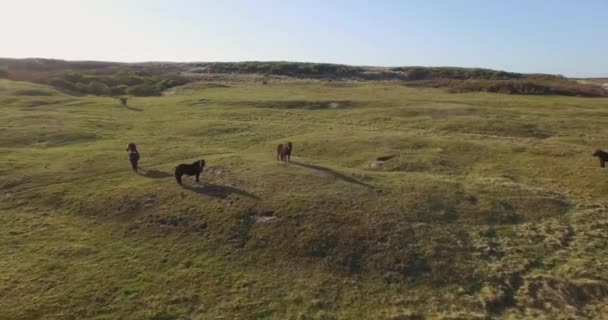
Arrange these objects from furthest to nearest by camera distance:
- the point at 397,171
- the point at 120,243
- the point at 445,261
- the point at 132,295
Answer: the point at 397,171
the point at 120,243
the point at 445,261
the point at 132,295

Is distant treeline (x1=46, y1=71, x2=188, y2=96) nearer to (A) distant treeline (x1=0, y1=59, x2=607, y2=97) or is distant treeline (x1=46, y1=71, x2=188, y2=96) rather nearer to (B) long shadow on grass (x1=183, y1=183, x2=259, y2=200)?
(A) distant treeline (x1=0, y1=59, x2=607, y2=97)

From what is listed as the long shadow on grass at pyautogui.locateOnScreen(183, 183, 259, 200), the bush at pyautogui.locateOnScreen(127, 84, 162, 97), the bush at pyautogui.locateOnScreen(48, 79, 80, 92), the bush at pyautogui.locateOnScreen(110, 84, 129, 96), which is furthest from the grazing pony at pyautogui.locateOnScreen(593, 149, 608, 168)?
the bush at pyautogui.locateOnScreen(48, 79, 80, 92)

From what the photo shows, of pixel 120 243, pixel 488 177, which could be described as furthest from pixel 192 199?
pixel 488 177

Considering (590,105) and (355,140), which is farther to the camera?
(590,105)

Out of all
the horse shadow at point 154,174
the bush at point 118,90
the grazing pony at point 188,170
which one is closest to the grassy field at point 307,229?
the horse shadow at point 154,174

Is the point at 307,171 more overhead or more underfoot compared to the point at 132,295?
more overhead

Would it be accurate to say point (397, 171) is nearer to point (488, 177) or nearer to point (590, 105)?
point (488, 177)
